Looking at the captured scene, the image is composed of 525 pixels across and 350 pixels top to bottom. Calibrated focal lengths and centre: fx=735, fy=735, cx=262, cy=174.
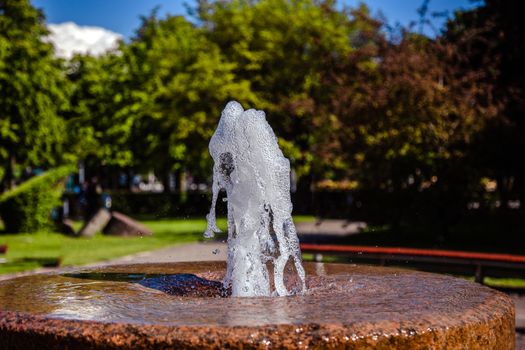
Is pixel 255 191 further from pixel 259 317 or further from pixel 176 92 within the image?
pixel 176 92

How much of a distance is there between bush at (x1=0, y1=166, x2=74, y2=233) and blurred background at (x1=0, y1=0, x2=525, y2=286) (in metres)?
0.05

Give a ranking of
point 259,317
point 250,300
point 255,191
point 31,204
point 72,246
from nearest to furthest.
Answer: point 259,317 → point 250,300 → point 255,191 → point 72,246 → point 31,204

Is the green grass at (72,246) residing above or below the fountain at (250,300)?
below

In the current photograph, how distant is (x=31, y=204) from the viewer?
24375 mm

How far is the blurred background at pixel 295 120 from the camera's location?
18031 mm

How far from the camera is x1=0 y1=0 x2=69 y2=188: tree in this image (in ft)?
103

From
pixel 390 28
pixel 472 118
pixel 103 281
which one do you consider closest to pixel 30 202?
pixel 390 28

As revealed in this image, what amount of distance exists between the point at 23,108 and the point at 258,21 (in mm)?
11029

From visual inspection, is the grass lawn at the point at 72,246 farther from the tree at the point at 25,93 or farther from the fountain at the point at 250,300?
the tree at the point at 25,93

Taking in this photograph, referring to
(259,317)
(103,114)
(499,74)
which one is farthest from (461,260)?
(103,114)

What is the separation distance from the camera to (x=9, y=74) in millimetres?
31188

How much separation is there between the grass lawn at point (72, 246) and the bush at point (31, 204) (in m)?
0.51

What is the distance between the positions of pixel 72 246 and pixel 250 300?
16.3 metres

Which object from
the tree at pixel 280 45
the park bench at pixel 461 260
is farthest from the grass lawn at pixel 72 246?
the tree at pixel 280 45
